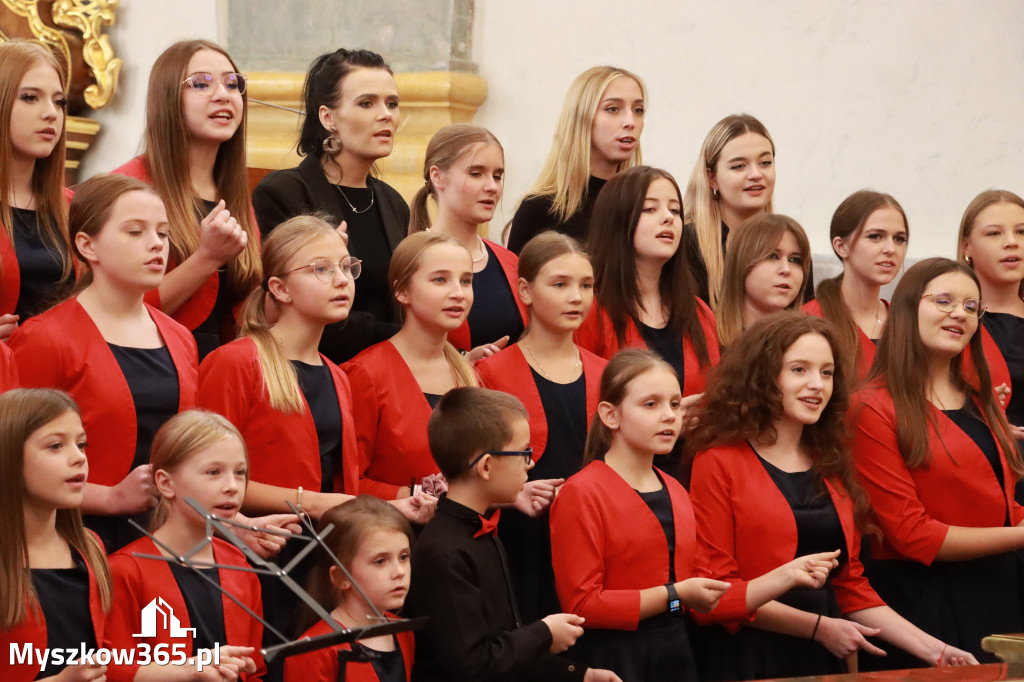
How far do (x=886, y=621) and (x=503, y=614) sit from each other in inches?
38.5

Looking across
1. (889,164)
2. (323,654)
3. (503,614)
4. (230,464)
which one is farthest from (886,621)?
(889,164)

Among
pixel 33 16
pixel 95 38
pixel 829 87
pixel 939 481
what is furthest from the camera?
pixel 95 38

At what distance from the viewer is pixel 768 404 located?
3234mm

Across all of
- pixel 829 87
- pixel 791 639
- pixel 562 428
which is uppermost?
pixel 829 87

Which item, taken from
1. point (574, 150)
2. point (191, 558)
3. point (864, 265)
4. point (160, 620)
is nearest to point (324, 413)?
point (191, 558)

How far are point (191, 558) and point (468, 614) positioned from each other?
0.54m

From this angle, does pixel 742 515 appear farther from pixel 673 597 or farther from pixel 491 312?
pixel 491 312

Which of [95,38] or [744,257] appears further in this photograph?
[95,38]

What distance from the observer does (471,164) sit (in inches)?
142

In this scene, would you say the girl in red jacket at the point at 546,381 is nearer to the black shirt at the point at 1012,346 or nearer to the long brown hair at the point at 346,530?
the long brown hair at the point at 346,530

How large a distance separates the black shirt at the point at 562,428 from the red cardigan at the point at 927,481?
0.68 meters

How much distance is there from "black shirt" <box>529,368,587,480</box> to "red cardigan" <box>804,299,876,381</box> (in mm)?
757

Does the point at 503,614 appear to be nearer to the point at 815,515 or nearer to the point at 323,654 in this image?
the point at 323,654

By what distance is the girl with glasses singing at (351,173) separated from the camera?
11.5 feet
